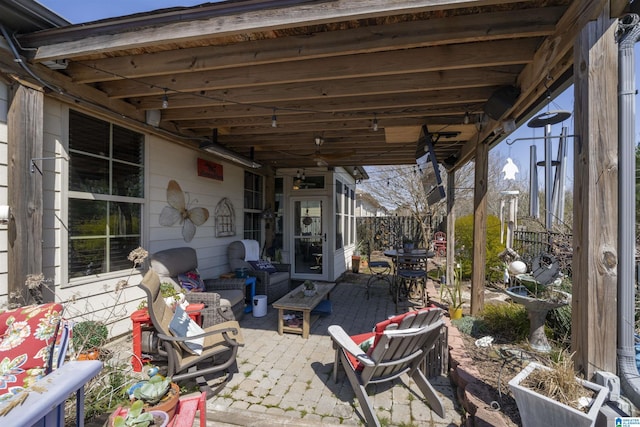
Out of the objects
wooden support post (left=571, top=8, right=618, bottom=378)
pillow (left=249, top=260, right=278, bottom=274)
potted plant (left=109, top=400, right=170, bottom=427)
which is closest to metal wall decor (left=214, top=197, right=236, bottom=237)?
pillow (left=249, top=260, right=278, bottom=274)

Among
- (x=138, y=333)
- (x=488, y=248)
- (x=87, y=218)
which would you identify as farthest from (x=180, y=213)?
(x=488, y=248)

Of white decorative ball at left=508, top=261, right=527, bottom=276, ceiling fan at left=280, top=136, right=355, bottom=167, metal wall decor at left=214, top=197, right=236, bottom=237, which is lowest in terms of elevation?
white decorative ball at left=508, top=261, right=527, bottom=276

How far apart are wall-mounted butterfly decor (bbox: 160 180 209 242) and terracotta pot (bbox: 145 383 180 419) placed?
2.73m

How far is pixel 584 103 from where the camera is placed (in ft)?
5.52

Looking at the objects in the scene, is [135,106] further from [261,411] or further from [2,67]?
[261,411]

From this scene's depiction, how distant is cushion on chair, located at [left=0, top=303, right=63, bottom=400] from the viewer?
168 cm

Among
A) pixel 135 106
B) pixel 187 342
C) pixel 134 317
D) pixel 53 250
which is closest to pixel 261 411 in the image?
pixel 187 342

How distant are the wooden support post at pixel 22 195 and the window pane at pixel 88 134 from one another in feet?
1.66

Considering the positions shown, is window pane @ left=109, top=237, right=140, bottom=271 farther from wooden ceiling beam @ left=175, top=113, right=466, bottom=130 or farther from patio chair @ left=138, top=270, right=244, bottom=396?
wooden ceiling beam @ left=175, top=113, right=466, bottom=130

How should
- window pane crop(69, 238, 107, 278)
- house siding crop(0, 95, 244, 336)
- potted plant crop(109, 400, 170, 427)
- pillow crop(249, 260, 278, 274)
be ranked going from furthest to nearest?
1. pillow crop(249, 260, 278, 274)
2. window pane crop(69, 238, 107, 278)
3. house siding crop(0, 95, 244, 336)
4. potted plant crop(109, 400, 170, 427)

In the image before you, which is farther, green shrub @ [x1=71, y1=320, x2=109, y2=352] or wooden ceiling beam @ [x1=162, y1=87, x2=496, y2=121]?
wooden ceiling beam @ [x1=162, y1=87, x2=496, y2=121]

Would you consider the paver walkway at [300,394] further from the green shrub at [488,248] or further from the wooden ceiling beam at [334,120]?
the green shrub at [488,248]

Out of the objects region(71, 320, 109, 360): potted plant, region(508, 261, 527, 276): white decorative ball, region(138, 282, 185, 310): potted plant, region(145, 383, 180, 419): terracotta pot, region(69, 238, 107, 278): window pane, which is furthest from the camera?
region(138, 282, 185, 310): potted plant

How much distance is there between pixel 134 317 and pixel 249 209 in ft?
12.7
